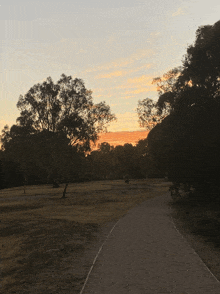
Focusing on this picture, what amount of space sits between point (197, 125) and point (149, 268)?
617 inches

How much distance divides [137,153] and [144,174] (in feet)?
31.7

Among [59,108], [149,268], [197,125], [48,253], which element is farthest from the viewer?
[59,108]

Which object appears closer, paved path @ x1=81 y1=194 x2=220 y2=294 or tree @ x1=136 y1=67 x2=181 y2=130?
paved path @ x1=81 y1=194 x2=220 y2=294

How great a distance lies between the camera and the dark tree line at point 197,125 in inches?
826

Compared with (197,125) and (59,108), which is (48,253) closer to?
(197,125)

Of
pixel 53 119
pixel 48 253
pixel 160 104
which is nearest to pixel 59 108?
pixel 53 119

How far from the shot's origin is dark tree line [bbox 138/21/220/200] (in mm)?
20984

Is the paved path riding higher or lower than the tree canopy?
lower

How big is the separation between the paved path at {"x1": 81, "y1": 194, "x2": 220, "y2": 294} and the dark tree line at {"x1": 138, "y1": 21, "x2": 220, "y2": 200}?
993 cm

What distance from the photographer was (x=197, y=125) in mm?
21938

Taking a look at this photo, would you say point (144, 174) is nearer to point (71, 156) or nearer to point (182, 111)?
point (71, 156)

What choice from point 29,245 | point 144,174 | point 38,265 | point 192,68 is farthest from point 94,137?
point 144,174

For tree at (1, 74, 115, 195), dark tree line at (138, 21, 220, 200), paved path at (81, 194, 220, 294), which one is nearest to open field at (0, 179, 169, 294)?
paved path at (81, 194, 220, 294)

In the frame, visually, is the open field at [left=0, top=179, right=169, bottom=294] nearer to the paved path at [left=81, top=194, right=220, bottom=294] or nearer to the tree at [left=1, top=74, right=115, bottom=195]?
the paved path at [left=81, top=194, right=220, bottom=294]
